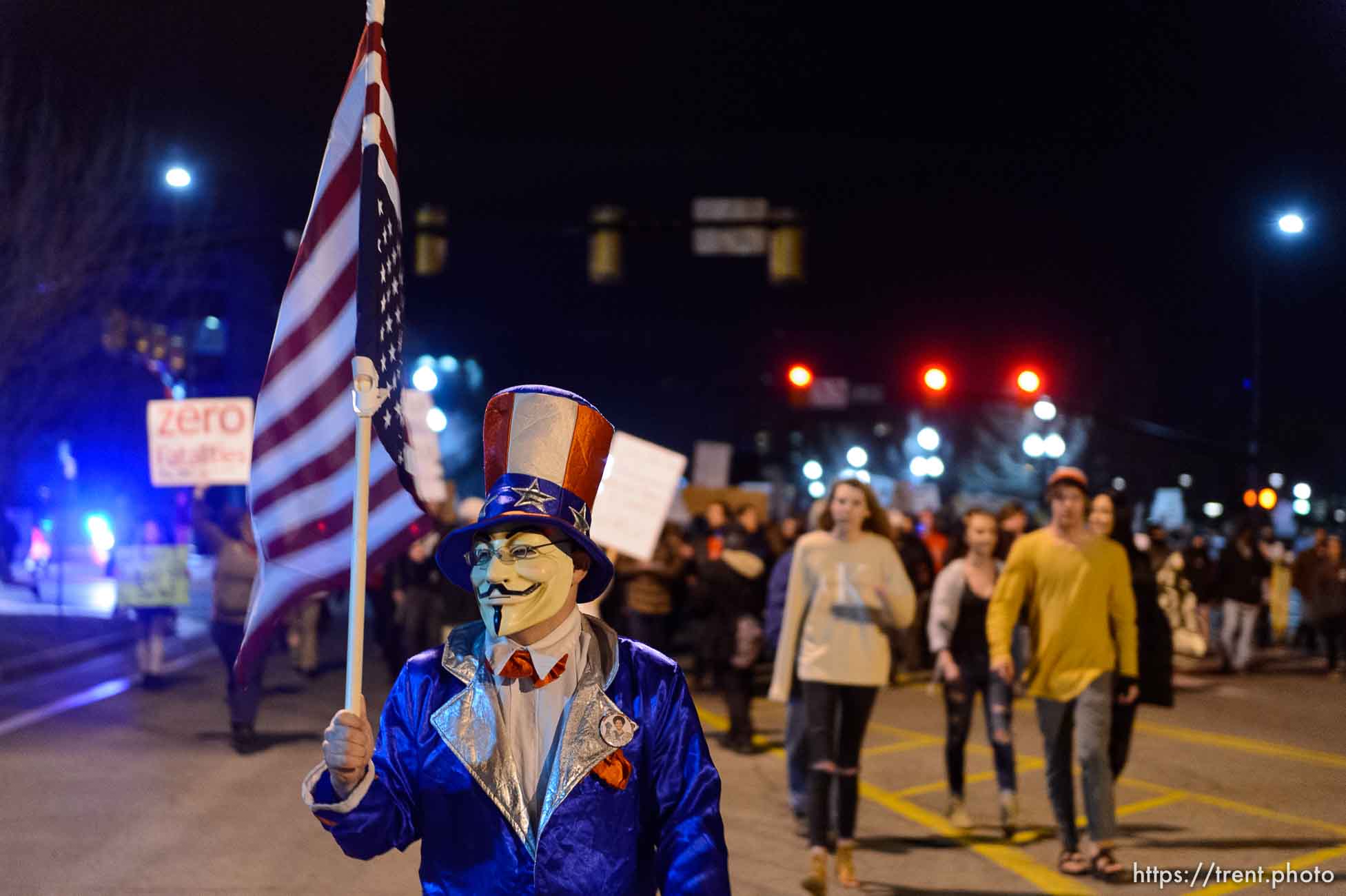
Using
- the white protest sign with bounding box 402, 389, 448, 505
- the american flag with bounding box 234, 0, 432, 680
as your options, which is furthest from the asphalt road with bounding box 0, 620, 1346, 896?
the american flag with bounding box 234, 0, 432, 680

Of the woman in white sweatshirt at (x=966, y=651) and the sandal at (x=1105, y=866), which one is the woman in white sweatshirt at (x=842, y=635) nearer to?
the woman in white sweatshirt at (x=966, y=651)

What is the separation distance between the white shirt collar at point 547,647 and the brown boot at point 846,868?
4.05 m

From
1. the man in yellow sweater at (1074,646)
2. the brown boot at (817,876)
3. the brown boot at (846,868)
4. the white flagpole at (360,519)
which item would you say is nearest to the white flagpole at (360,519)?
the white flagpole at (360,519)

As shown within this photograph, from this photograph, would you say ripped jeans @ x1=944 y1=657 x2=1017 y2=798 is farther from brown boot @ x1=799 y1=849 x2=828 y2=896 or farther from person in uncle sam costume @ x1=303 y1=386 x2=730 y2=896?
person in uncle sam costume @ x1=303 y1=386 x2=730 y2=896

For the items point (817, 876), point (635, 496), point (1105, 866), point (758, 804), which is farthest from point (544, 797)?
point (635, 496)

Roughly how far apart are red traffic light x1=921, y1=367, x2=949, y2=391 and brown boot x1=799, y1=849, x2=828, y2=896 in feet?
40.8

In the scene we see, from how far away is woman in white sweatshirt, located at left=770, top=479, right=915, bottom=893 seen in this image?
643 cm

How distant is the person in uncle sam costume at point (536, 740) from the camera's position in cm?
264

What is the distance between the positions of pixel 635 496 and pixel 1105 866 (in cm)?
508

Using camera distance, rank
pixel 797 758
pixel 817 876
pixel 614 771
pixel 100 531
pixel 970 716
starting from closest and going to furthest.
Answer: pixel 614 771
pixel 817 876
pixel 797 758
pixel 970 716
pixel 100 531

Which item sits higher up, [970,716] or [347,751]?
[347,751]

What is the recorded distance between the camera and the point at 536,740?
9.01 ft

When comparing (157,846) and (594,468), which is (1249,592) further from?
(594,468)

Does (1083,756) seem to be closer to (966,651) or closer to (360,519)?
(966,651)
